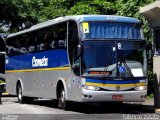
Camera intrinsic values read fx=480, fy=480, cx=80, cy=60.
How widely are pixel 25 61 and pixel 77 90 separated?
695 cm

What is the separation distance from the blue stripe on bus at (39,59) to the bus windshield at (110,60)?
151 cm

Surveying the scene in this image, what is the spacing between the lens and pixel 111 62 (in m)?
16.7

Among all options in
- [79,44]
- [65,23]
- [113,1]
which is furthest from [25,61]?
[113,1]

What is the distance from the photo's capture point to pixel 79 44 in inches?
657

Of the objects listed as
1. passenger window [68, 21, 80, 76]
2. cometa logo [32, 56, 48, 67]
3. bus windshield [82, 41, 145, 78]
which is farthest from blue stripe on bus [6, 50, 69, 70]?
bus windshield [82, 41, 145, 78]

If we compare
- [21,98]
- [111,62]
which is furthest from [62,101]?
[21,98]

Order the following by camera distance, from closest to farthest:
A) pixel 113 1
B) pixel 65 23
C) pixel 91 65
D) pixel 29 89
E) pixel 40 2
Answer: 1. pixel 91 65
2. pixel 65 23
3. pixel 29 89
4. pixel 113 1
5. pixel 40 2

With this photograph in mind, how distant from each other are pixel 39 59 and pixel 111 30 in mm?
5015

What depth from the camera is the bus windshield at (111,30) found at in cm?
1695

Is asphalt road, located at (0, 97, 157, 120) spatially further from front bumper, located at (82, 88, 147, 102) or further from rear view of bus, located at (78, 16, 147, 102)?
rear view of bus, located at (78, 16, 147, 102)

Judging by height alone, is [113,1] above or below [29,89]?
above

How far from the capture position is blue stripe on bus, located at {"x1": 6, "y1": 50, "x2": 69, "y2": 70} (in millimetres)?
18516

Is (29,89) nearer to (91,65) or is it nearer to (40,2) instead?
(91,65)

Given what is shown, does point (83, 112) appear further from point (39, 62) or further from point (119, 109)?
point (39, 62)
